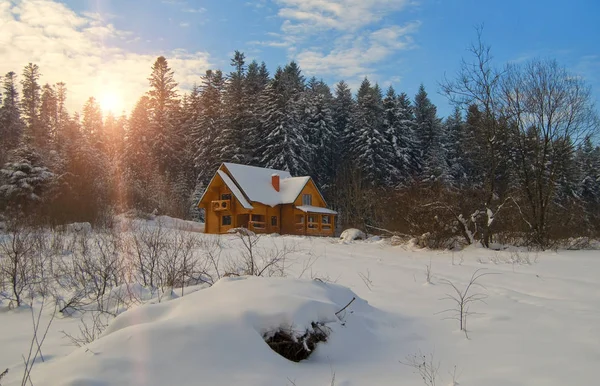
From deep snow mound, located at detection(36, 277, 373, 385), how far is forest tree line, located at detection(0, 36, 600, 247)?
1123 cm

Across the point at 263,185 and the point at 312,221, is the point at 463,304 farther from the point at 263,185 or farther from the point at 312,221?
the point at 312,221

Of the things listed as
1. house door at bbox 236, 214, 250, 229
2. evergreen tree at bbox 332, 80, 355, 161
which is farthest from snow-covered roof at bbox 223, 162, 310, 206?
evergreen tree at bbox 332, 80, 355, 161

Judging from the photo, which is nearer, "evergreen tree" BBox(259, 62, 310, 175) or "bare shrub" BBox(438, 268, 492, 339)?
"bare shrub" BBox(438, 268, 492, 339)

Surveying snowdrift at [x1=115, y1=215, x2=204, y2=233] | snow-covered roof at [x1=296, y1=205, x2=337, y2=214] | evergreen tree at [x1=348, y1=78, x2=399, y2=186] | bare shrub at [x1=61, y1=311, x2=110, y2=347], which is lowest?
bare shrub at [x1=61, y1=311, x2=110, y2=347]

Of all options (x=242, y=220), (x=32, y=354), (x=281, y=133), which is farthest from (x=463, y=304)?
(x=281, y=133)

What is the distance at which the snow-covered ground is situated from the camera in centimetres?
272

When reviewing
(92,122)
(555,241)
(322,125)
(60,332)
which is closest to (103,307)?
(60,332)

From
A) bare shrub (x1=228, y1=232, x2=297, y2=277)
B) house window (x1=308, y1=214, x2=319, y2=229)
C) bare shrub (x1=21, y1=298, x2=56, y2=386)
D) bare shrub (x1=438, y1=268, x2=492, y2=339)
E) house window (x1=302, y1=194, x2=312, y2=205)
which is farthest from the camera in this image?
house window (x1=302, y1=194, x2=312, y2=205)

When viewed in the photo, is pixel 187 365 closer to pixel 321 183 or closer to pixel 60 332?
pixel 60 332

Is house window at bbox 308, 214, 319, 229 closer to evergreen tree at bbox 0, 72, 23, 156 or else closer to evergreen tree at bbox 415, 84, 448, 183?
evergreen tree at bbox 415, 84, 448, 183

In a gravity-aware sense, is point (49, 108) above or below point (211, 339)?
above

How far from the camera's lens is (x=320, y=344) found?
355cm

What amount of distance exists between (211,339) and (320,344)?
40.9 inches

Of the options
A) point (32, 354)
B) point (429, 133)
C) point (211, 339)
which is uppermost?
point (429, 133)
